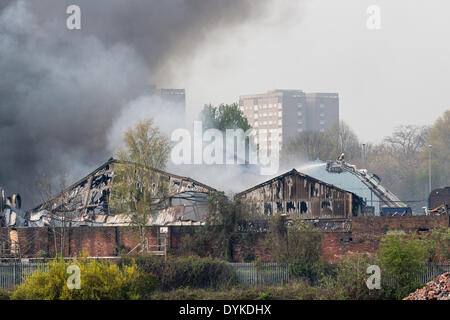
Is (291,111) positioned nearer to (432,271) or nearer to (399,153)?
(399,153)

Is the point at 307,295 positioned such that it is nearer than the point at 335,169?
Yes

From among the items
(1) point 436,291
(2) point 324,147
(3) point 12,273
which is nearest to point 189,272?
(3) point 12,273

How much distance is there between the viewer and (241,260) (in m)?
32.7

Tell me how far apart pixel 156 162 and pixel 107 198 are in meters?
4.20

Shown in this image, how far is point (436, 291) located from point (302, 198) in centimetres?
1743

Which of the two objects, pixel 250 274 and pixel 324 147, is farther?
pixel 324 147

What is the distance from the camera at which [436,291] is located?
2175 cm

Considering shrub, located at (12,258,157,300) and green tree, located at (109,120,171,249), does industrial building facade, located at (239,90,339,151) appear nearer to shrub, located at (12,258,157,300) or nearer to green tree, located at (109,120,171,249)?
green tree, located at (109,120,171,249)

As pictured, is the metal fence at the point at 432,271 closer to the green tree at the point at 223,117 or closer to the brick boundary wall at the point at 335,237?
the brick boundary wall at the point at 335,237

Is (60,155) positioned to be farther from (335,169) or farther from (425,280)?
(425,280)

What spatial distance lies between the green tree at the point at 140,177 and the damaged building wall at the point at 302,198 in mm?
4729
